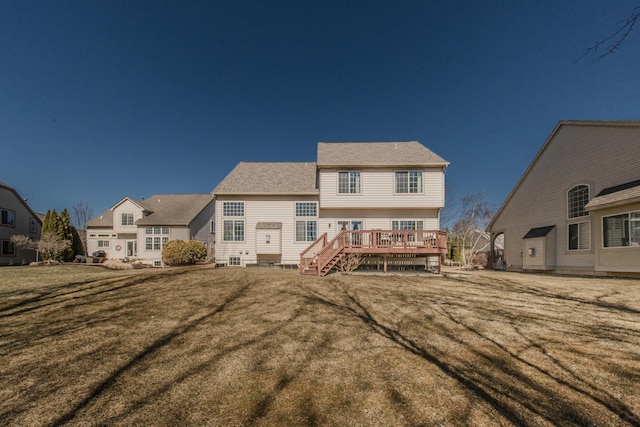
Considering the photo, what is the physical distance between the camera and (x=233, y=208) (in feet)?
60.3

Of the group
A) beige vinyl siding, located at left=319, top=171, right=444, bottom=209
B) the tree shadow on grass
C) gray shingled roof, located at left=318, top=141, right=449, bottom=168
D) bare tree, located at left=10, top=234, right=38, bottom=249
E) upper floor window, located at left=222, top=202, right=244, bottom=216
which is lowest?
the tree shadow on grass

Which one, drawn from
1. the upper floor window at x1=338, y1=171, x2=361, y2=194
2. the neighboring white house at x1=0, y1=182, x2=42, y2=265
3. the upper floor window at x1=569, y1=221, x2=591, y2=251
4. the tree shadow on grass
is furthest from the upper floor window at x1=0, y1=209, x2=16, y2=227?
the upper floor window at x1=569, y1=221, x2=591, y2=251

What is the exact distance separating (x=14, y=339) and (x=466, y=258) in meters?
28.5

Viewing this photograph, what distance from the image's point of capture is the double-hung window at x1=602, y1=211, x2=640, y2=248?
37.5 feet

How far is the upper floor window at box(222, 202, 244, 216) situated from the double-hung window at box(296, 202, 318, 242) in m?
3.71

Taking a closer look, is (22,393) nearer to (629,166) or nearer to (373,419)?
(373,419)

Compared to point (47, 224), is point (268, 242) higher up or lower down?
lower down

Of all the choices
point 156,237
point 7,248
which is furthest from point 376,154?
point 7,248

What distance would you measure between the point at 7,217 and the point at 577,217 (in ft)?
135

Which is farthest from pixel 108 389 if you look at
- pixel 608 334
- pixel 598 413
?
pixel 608 334

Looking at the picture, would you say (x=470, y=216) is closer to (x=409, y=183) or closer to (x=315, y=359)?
(x=409, y=183)

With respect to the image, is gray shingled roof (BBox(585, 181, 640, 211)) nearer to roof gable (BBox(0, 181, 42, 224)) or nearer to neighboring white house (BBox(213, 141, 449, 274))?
neighboring white house (BBox(213, 141, 449, 274))

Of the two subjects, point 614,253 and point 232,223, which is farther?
point 232,223

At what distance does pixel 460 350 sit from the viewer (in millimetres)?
4844
